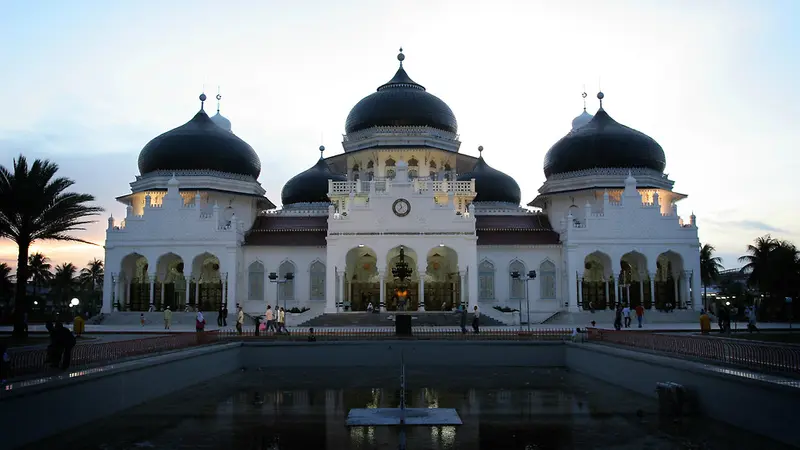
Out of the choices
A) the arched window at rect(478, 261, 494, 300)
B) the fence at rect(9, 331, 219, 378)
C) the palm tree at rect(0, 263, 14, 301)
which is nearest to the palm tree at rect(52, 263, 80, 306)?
the palm tree at rect(0, 263, 14, 301)

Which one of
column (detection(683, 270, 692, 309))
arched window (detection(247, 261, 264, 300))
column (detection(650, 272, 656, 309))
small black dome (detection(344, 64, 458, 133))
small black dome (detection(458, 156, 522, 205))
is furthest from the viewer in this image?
small black dome (detection(458, 156, 522, 205))

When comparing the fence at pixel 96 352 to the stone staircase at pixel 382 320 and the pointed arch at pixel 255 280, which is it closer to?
the stone staircase at pixel 382 320

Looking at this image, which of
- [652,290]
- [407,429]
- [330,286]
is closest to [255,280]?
[330,286]

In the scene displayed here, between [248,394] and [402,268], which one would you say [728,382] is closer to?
[248,394]

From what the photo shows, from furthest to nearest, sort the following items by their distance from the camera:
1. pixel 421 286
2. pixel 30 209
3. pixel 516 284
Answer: pixel 516 284
pixel 421 286
pixel 30 209

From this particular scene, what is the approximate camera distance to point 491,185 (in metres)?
51.2

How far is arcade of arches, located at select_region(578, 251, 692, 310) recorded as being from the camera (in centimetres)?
4244

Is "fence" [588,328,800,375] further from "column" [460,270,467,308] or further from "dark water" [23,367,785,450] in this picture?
"column" [460,270,467,308]

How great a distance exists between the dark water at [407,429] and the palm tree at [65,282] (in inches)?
2421

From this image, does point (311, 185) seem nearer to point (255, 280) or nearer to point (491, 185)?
point (255, 280)

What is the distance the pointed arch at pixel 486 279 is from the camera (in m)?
43.2

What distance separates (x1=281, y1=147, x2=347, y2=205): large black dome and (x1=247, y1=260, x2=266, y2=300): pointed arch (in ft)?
32.1

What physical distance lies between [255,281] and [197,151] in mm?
9957

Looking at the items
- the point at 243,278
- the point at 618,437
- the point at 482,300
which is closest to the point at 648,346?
the point at 618,437
